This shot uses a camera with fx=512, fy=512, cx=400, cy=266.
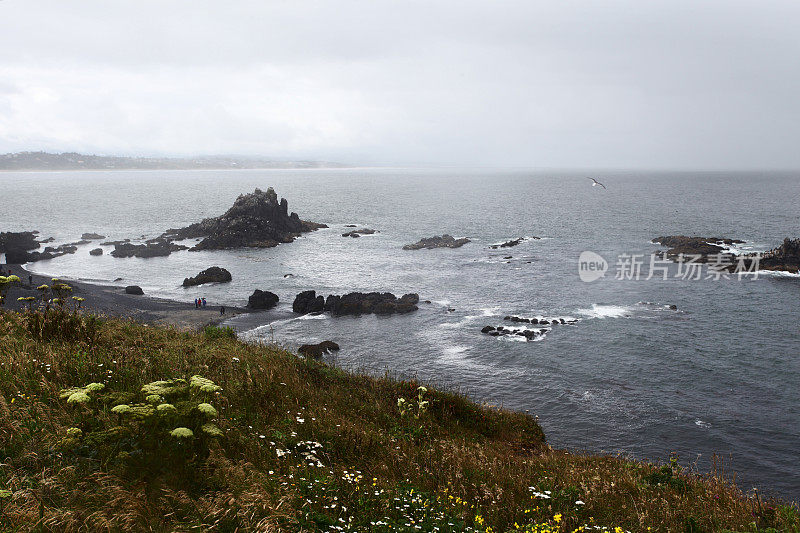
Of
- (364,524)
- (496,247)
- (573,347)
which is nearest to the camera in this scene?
(364,524)

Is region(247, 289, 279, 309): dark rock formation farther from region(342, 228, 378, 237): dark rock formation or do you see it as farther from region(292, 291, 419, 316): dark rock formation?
region(342, 228, 378, 237): dark rock formation

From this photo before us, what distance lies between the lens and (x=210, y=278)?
54.5m

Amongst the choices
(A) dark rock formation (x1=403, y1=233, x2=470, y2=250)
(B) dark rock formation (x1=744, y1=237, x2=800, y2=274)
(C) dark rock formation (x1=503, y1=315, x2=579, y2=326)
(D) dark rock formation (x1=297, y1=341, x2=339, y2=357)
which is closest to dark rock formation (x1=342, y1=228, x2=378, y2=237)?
(A) dark rock formation (x1=403, y1=233, x2=470, y2=250)

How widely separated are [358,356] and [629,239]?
2377 inches

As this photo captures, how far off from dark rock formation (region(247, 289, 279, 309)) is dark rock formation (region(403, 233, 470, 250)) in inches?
1293

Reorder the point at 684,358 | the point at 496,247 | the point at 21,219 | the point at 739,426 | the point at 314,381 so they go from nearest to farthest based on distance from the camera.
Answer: the point at 314,381, the point at 739,426, the point at 684,358, the point at 496,247, the point at 21,219

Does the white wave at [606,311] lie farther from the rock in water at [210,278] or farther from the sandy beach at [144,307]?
the rock in water at [210,278]

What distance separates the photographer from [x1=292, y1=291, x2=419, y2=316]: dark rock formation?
4384cm

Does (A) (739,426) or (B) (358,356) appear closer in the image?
(A) (739,426)

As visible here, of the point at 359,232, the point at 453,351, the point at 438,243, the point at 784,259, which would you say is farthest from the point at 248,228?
the point at 784,259

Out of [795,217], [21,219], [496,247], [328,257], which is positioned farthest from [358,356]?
[21,219]

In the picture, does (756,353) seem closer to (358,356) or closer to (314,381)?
(358,356)

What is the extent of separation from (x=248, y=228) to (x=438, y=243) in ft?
99.8

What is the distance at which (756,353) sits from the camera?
3366 cm
